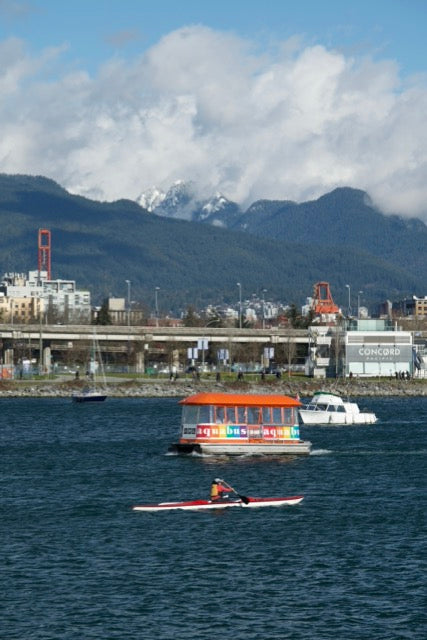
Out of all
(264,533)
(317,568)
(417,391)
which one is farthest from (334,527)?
(417,391)

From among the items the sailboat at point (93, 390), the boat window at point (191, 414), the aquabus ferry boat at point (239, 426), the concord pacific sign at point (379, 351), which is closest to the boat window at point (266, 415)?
the aquabus ferry boat at point (239, 426)

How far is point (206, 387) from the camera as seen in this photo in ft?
560

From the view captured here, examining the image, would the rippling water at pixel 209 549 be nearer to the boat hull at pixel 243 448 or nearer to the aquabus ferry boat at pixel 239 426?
the boat hull at pixel 243 448

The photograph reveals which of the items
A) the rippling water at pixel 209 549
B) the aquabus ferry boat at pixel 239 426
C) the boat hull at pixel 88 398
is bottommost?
the rippling water at pixel 209 549

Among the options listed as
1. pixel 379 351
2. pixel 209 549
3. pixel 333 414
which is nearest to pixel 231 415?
pixel 209 549

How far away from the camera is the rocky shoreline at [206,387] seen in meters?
168

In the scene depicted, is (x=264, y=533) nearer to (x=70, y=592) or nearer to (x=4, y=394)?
(x=70, y=592)

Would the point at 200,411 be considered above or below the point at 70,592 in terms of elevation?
above

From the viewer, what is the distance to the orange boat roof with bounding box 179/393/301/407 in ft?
277

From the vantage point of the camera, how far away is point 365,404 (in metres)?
157

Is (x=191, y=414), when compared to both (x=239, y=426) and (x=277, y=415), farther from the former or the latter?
(x=277, y=415)

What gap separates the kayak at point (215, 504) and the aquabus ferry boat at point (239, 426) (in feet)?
66.3

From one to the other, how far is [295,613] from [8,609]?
9.12m

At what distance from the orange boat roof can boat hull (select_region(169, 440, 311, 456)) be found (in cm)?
245
